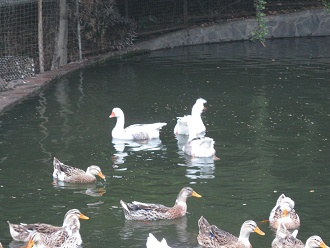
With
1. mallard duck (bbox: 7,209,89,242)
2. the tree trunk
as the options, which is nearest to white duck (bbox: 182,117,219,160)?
mallard duck (bbox: 7,209,89,242)

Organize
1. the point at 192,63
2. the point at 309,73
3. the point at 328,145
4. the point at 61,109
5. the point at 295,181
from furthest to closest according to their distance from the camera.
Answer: the point at 192,63, the point at 309,73, the point at 61,109, the point at 328,145, the point at 295,181

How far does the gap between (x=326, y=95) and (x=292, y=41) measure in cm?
916

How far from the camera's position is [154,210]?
35.8ft

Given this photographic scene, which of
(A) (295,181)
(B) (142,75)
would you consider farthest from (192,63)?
(A) (295,181)

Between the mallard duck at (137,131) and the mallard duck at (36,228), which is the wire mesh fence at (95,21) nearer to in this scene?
the mallard duck at (137,131)

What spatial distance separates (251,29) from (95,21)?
5.72 metres

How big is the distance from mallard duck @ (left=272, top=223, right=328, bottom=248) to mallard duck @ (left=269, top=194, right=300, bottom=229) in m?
0.45

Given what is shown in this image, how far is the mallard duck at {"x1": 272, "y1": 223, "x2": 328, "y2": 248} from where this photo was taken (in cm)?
940

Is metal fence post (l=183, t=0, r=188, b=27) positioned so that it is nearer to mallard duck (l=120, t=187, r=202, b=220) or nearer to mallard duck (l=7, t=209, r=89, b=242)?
mallard duck (l=120, t=187, r=202, b=220)

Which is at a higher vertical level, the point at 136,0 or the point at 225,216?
the point at 136,0

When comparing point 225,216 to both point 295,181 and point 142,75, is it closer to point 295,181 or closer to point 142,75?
point 295,181

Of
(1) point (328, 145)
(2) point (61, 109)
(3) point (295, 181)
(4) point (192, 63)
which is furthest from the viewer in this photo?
(4) point (192, 63)

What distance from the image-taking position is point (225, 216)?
1095cm

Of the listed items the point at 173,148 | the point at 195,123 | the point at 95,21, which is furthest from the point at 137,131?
the point at 95,21
